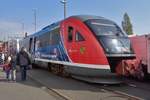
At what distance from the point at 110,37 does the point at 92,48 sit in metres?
1.01

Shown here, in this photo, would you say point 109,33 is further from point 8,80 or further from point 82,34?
point 8,80

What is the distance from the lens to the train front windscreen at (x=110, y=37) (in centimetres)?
1581

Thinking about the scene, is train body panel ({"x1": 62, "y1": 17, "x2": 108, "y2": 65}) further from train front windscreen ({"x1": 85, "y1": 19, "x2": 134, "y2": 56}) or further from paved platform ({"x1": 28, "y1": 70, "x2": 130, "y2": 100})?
paved platform ({"x1": 28, "y1": 70, "x2": 130, "y2": 100})

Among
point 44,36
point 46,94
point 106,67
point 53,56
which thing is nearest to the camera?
point 46,94

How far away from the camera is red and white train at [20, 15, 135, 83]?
51.4 ft

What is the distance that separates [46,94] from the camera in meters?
13.4

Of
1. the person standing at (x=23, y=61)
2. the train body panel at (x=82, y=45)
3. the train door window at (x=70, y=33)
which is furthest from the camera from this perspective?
the person standing at (x=23, y=61)

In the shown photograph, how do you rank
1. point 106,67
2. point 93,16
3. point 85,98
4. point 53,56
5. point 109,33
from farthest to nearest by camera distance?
1. point 53,56
2. point 93,16
3. point 109,33
4. point 106,67
5. point 85,98

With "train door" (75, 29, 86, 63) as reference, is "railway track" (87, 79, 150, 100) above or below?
below

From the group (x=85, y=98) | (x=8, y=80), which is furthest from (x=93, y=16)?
(x=85, y=98)

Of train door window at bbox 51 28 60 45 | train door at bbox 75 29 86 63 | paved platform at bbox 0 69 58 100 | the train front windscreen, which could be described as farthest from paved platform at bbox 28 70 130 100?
train door window at bbox 51 28 60 45

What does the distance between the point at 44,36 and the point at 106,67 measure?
32.0ft

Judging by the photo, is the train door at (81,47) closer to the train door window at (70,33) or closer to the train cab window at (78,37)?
the train cab window at (78,37)

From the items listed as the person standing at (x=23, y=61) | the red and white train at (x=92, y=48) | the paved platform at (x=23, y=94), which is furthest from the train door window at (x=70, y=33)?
the paved platform at (x=23, y=94)
